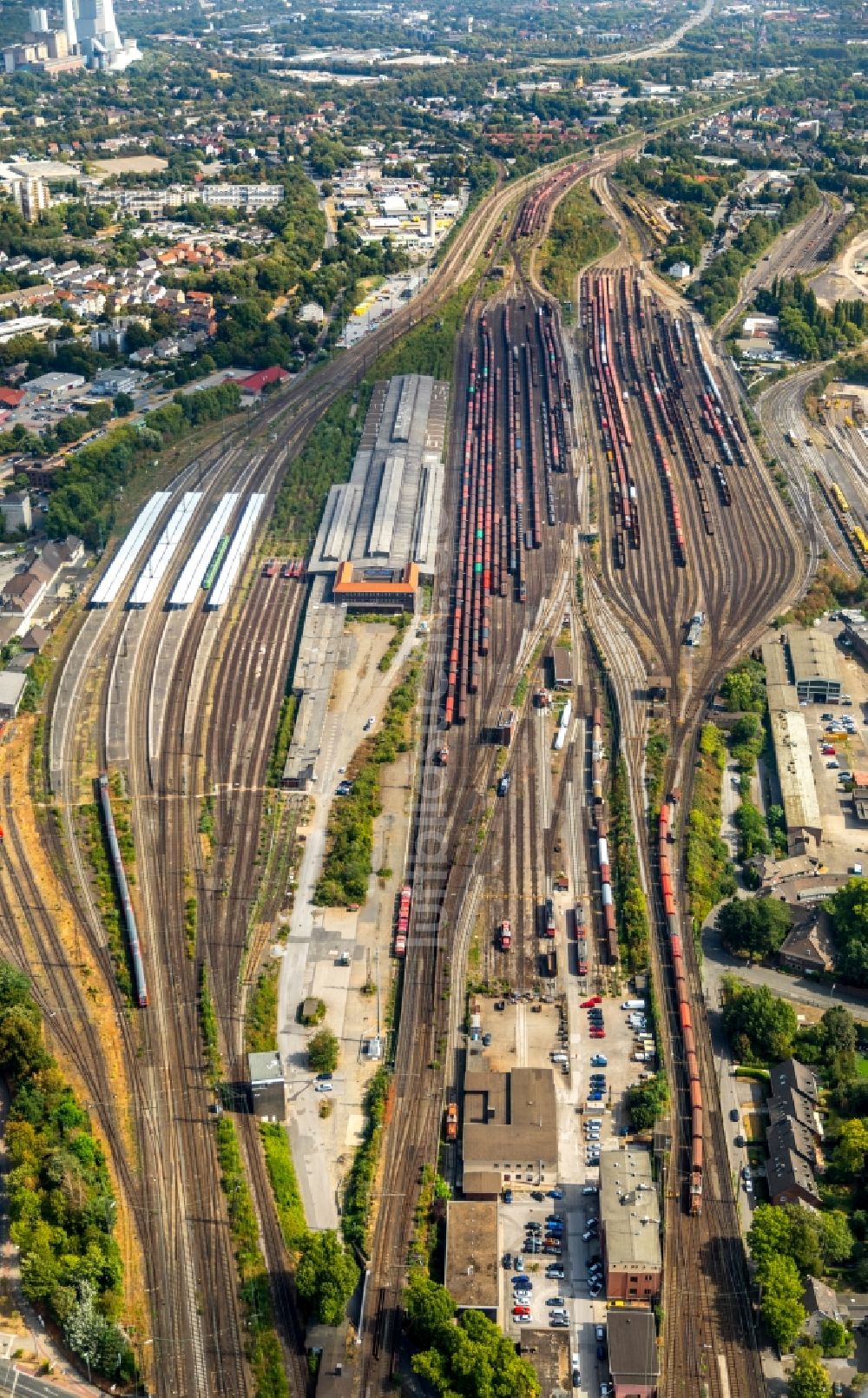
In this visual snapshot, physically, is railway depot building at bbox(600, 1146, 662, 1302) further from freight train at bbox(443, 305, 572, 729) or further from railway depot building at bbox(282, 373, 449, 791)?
freight train at bbox(443, 305, 572, 729)

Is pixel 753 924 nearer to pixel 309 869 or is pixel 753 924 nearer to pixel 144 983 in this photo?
pixel 309 869

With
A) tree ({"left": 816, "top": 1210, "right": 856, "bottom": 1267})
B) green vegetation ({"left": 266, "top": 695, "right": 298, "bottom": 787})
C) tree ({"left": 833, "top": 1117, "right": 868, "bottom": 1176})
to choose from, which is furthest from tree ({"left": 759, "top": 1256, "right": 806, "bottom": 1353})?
green vegetation ({"left": 266, "top": 695, "right": 298, "bottom": 787})

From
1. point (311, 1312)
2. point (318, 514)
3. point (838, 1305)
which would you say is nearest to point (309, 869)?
point (311, 1312)

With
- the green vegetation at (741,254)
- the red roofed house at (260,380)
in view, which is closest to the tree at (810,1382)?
the red roofed house at (260,380)

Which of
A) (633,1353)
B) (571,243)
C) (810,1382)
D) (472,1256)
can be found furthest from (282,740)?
(571,243)

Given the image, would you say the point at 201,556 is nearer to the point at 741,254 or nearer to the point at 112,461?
the point at 112,461

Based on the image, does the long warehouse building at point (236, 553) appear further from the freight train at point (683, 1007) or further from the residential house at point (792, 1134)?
the residential house at point (792, 1134)
